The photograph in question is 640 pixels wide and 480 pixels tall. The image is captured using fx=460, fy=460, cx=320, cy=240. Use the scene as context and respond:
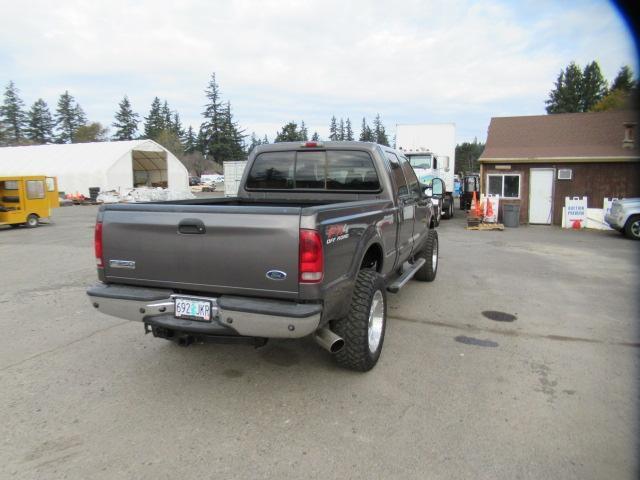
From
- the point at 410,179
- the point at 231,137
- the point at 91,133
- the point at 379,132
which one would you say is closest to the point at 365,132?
the point at 379,132

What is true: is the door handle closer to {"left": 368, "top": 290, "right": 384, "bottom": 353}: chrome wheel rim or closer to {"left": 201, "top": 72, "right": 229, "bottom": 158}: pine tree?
{"left": 368, "top": 290, "right": 384, "bottom": 353}: chrome wheel rim

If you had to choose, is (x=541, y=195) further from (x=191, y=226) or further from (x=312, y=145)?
(x=191, y=226)

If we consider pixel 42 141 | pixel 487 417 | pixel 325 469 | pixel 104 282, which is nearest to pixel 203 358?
pixel 104 282

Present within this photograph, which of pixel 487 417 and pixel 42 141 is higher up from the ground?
→ pixel 42 141

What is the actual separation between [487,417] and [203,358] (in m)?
2.68

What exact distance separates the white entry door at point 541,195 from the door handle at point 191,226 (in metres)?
18.3

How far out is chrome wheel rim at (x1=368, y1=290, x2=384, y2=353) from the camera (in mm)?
4322

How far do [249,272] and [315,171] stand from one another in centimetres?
235

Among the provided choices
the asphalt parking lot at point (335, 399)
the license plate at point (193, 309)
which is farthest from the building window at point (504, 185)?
the license plate at point (193, 309)

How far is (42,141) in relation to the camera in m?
92.4

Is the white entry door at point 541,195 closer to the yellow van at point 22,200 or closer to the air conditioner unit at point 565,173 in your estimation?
the air conditioner unit at point 565,173

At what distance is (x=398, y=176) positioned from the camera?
5.77 metres

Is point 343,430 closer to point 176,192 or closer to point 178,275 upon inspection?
point 178,275

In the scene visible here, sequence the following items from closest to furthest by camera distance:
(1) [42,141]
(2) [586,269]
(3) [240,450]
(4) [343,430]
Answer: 1. (3) [240,450]
2. (4) [343,430]
3. (2) [586,269]
4. (1) [42,141]
